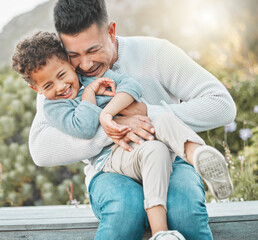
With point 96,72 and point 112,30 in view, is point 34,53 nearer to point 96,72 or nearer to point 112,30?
point 96,72

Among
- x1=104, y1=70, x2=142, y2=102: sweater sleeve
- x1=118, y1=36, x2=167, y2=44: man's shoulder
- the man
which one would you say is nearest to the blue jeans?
the man

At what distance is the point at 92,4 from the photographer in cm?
214

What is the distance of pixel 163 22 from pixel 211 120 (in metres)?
5.92

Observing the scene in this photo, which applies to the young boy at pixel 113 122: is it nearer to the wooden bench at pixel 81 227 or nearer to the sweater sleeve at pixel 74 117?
the sweater sleeve at pixel 74 117

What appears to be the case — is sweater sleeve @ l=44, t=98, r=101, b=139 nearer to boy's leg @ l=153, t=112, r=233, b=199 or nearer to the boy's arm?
the boy's arm

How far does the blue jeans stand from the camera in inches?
69.5

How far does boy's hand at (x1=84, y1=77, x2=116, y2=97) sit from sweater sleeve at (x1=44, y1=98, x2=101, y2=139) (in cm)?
12

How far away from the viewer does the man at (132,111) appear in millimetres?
1790

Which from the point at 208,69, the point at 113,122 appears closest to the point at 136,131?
the point at 113,122

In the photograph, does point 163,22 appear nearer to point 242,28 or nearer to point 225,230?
point 242,28

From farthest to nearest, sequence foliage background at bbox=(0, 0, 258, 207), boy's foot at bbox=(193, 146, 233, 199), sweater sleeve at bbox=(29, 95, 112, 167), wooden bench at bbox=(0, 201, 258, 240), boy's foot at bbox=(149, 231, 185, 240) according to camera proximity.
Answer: foliage background at bbox=(0, 0, 258, 207) → wooden bench at bbox=(0, 201, 258, 240) → sweater sleeve at bbox=(29, 95, 112, 167) → boy's foot at bbox=(193, 146, 233, 199) → boy's foot at bbox=(149, 231, 185, 240)

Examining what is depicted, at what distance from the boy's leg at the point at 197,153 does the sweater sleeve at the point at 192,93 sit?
0.21 metres

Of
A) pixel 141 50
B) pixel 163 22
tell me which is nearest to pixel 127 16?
pixel 163 22

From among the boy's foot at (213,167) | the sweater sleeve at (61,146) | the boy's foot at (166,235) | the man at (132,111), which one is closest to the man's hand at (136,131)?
the man at (132,111)
